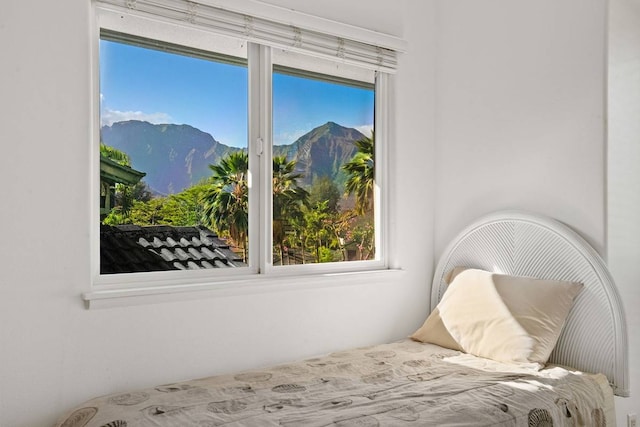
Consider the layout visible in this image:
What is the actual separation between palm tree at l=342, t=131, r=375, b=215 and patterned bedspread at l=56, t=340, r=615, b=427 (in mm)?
881

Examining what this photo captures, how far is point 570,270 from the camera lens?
2461 millimetres

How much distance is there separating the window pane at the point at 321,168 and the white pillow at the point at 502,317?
54 cm

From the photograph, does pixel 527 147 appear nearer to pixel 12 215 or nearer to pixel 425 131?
pixel 425 131

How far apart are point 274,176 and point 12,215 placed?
3.74ft

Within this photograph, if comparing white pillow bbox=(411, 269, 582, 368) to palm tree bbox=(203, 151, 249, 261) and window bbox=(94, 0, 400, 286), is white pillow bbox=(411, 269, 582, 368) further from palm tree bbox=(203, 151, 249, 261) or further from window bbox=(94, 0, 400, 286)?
palm tree bbox=(203, 151, 249, 261)

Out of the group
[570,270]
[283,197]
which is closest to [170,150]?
[283,197]

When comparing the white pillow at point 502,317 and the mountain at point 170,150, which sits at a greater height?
the mountain at point 170,150

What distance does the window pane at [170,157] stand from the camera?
2197 mm

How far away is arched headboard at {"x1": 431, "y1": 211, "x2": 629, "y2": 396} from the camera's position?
2301 millimetres

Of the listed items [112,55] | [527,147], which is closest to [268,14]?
[112,55]

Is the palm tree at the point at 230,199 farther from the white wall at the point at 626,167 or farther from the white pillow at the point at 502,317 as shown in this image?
the white wall at the point at 626,167

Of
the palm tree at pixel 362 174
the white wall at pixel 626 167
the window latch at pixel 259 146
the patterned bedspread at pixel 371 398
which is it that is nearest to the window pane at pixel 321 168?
the palm tree at pixel 362 174

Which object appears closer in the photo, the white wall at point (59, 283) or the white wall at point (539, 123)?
the white wall at point (59, 283)

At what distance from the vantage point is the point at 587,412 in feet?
6.91
